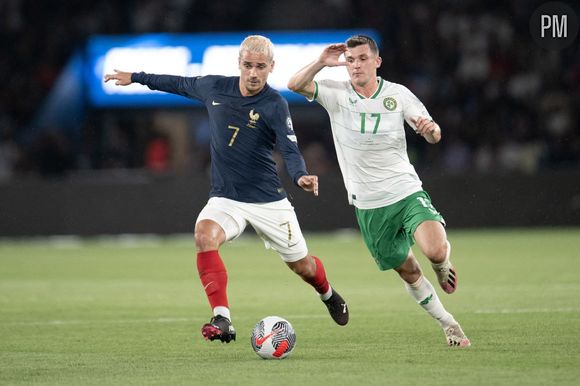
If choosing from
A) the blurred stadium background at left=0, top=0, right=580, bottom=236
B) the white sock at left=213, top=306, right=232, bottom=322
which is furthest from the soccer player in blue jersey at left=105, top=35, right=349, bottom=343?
the blurred stadium background at left=0, top=0, right=580, bottom=236

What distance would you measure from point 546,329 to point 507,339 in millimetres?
682

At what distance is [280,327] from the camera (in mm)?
8578

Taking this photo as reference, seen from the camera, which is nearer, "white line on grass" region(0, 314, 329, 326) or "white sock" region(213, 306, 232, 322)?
"white sock" region(213, 306, 232, 322)

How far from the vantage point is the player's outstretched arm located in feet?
30.5

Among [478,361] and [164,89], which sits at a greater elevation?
[164,89]

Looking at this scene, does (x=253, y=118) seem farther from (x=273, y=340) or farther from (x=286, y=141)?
(x=273, y=340)

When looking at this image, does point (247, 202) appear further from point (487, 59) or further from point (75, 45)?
point (75, 45)

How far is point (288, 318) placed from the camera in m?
11.4

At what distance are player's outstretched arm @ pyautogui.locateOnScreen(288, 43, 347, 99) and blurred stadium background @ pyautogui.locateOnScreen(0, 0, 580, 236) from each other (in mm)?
13853

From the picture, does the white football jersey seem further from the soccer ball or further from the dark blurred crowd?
the dark blurred crowd

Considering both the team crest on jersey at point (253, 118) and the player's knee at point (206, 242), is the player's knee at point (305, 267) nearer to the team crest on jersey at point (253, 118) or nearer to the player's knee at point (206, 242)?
the player's knee at point (206, 242)

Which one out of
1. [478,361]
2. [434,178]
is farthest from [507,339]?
[434,178]

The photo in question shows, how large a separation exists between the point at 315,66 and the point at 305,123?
61.1 ft

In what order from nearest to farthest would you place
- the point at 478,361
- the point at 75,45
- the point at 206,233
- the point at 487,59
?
the point at 478,361 → the point at 206,233 → the point at 487,59 → the point at 75,45
